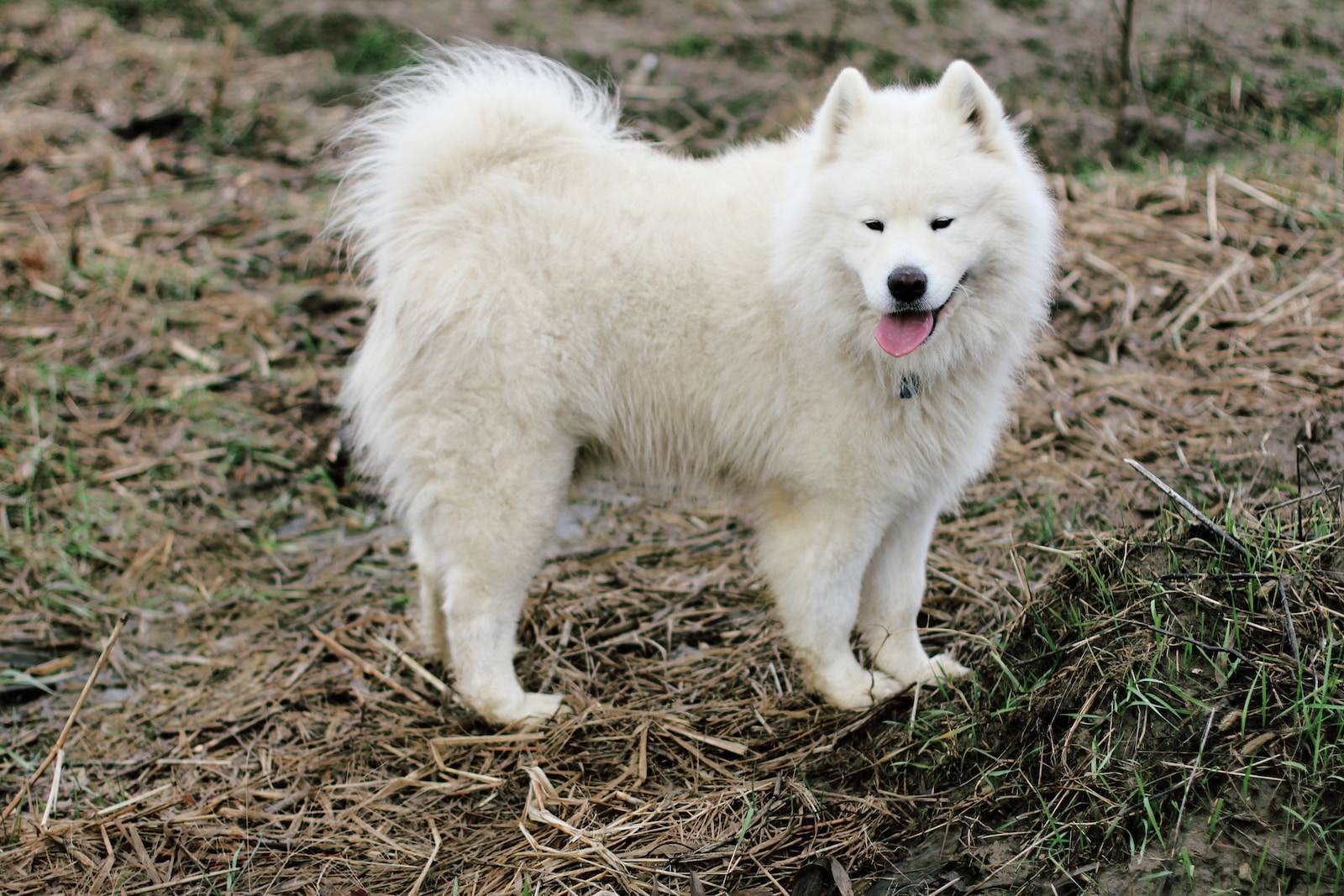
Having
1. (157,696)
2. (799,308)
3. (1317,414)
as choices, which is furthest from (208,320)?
(1317,414)

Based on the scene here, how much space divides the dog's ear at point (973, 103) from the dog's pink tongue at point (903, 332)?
58 cm

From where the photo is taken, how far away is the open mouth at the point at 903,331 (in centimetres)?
306

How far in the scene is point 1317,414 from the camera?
411cm

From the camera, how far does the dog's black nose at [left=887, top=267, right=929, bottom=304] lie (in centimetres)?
292

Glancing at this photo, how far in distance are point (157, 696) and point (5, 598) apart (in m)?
0.91

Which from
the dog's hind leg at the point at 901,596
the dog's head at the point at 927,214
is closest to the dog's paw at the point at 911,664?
the dog's hind leg at the point at 901,596

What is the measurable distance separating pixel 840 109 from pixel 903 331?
2.40ft

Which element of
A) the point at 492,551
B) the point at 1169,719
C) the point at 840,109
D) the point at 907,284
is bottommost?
the point at 492,551

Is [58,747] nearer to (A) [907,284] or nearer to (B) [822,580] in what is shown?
(B) [822,580]

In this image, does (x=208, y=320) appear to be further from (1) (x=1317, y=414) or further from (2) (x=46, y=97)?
(1) (x=1317, y=414)

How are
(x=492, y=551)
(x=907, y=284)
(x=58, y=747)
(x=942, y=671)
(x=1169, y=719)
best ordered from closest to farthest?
(x=1169, y=719) < (x=907, y=284) < (x=58, y=747) < (x=942, y=671) < (x=492, y=551)

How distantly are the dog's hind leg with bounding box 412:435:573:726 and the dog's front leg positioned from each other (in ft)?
2.54

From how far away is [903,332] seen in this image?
308 centimetres

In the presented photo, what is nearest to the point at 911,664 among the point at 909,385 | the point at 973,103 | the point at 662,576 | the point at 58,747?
the point at 909,385
